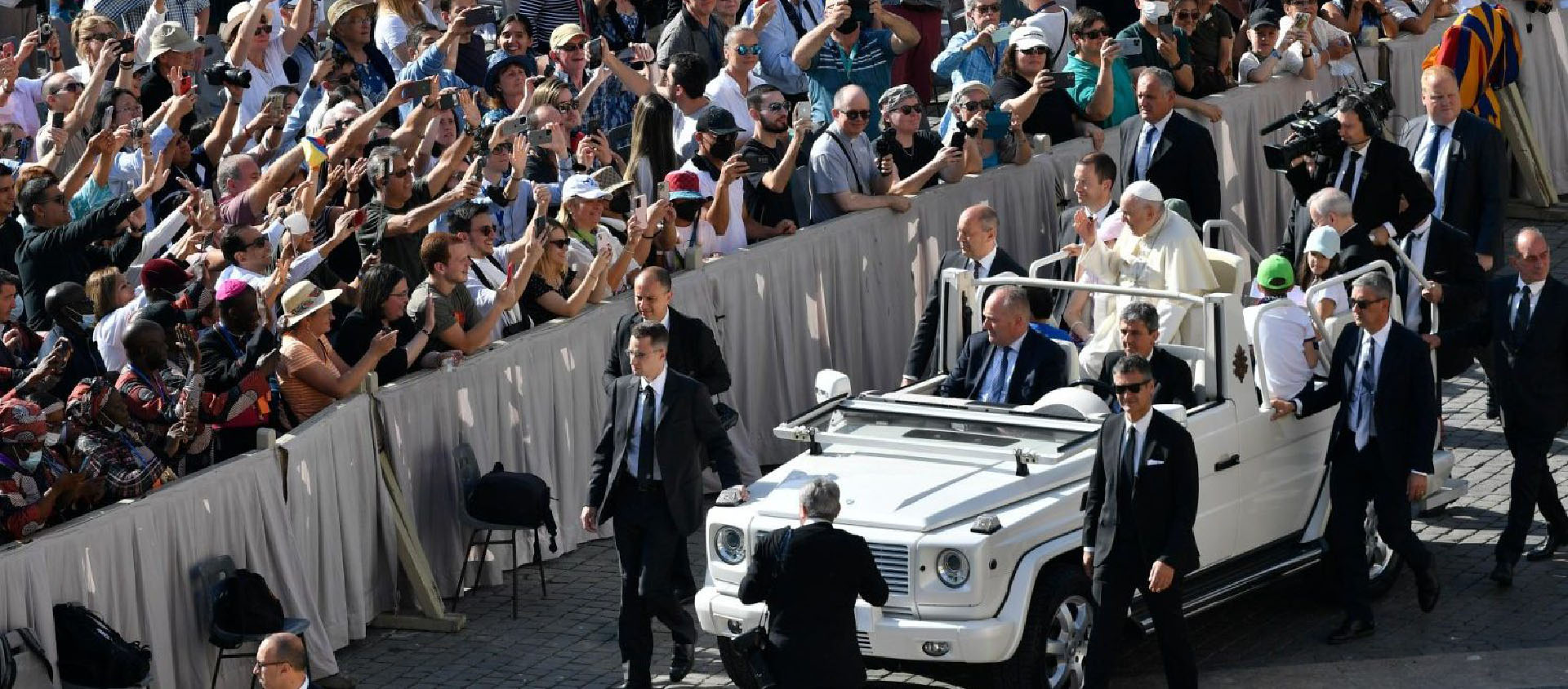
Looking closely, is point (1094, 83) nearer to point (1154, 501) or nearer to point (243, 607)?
point (1154, 501)

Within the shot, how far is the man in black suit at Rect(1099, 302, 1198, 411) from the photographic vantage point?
1155 centimetres

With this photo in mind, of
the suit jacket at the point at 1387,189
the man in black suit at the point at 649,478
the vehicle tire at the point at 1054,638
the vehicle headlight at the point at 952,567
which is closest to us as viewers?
the vehicle headlight at the point at 952,567

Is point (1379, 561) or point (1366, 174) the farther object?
point (1366, 174)

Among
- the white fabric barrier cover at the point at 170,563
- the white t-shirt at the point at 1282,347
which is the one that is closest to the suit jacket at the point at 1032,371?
the white t-shirt at the point at 1282,347

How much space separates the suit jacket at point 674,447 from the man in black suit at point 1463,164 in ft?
21.2

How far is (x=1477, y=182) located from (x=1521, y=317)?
3237 mm

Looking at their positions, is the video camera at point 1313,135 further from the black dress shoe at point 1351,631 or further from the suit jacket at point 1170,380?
the black dress shoe at point 1351,631

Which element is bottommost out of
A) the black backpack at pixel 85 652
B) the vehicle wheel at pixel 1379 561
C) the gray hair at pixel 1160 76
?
the vehicle wheel at pixel 1379 561

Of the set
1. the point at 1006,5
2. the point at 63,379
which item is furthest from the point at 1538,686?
the point at 1006,5

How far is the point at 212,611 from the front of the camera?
37.0 ft

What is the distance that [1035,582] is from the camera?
10969mm

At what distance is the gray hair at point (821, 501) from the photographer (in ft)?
32.7

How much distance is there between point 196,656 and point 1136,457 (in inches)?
175

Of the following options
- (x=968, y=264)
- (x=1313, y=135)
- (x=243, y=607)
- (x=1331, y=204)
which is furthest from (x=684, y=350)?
(x=1313, y=135)
